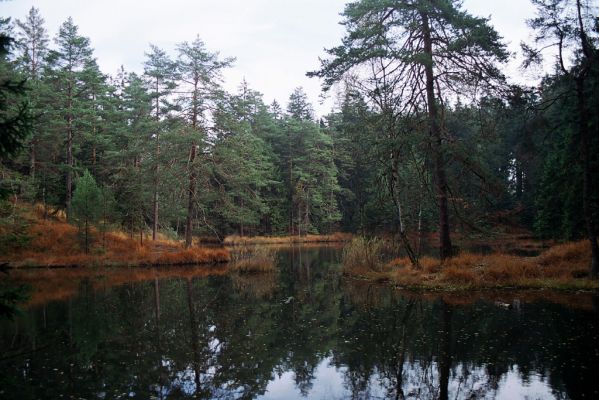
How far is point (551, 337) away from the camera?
343 inches

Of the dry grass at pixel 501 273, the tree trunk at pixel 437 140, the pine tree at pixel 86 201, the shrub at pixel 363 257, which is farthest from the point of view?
the pine tree at pixel 86 201

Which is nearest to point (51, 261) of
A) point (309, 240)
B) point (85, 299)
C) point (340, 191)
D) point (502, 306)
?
point (85, 299)

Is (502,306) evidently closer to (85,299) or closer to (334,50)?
(334,50)

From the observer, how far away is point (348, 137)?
20.3m

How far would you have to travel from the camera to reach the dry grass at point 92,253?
25.7m

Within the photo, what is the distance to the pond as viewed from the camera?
6.64 metres

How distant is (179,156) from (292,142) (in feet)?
96.3

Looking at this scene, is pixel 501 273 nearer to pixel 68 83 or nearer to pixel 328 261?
pixel 328 261

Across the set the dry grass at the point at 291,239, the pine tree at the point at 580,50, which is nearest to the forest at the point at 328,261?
the pine tree at the point at 580,50

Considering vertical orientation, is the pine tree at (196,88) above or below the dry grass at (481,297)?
above

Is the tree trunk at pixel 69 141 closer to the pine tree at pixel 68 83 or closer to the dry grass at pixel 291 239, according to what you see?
the pine tree at pixel 68 83

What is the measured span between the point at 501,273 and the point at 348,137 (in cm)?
893

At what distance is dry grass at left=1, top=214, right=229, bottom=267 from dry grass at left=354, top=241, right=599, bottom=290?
45.4 ft

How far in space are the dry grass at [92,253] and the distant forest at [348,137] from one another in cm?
194
